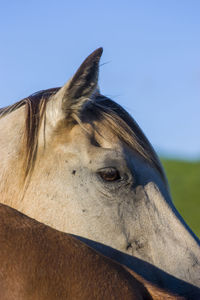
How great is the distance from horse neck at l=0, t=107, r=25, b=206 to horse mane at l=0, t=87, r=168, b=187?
86 mm

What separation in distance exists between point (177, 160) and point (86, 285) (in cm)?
2403

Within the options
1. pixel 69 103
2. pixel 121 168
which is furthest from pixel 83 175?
pixel 69 103

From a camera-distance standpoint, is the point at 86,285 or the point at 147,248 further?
the point at 147,248

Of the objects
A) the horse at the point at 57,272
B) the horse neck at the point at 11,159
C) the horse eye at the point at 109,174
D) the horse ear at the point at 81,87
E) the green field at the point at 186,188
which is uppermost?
the horse ear at the point at 81,87

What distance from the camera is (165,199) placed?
134 inches

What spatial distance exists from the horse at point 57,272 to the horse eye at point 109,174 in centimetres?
112

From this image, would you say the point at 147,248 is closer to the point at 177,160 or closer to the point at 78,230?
the point at 78,230

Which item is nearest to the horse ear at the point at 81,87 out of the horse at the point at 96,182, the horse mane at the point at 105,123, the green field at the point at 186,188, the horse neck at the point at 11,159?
the horse at the point at 96,182

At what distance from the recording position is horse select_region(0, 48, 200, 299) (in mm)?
3207

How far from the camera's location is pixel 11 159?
3.53m

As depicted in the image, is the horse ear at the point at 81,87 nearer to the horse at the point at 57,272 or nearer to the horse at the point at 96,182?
the horse at the point at 96,182

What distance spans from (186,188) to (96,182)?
1752 centimetres

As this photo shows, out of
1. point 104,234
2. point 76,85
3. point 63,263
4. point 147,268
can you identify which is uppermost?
point 76,85

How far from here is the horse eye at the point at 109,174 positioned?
3.36 m
